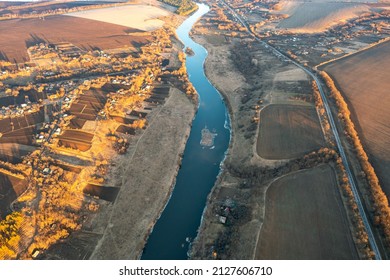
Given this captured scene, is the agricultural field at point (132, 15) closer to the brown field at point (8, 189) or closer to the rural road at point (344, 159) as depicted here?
the rural road at point (344, 159)

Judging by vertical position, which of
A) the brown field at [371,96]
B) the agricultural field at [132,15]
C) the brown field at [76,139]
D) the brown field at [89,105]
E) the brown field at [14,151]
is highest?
the agricultural field at [132,15]

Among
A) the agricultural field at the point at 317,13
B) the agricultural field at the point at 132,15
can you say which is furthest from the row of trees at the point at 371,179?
the agricultural field at the point at 132,15

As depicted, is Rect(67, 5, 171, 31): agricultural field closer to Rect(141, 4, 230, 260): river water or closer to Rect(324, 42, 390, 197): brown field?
Rect(141, 4, 230, 260): river water

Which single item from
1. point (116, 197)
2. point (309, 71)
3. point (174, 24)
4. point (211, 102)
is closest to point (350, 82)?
point (309, 71)

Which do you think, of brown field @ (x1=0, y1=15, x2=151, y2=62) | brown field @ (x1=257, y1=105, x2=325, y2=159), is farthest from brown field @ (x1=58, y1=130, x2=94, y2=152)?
brown field @ (x1=0, y1=15, x2=151, y2=62)

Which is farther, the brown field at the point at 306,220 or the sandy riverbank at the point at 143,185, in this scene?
the sandy riverbank at the point at 143,185

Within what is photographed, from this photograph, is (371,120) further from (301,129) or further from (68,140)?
(68,140)

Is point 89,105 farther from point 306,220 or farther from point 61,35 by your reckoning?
point 61,35
